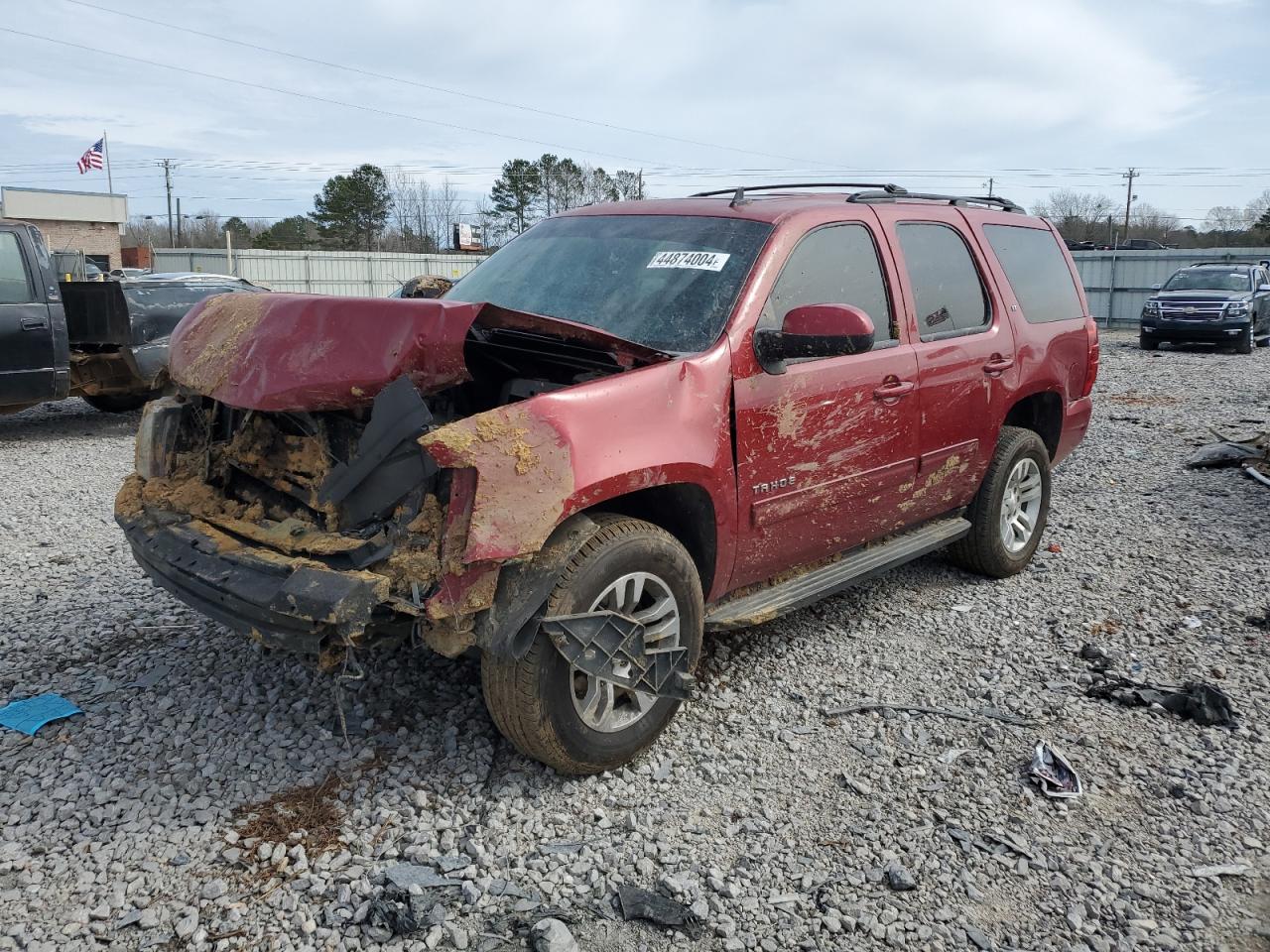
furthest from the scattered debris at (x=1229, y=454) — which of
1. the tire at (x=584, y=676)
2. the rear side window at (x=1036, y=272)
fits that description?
the tire at (x=584, y=676)

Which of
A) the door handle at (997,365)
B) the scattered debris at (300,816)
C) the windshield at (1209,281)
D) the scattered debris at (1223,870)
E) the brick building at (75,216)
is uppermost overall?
the brick building at (75,216)

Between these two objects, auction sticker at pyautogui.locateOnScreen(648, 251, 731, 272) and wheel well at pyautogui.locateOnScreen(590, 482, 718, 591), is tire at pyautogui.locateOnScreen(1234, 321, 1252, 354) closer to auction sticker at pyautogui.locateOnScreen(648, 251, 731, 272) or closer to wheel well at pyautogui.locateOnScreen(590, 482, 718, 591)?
auction sticker at pyautogui.locateOnScreen(648, 251, 731, 272)

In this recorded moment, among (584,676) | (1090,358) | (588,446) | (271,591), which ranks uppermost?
(1090,358)

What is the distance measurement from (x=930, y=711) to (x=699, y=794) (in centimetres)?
115

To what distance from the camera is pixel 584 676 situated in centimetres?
327

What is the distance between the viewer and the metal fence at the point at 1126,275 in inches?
1093

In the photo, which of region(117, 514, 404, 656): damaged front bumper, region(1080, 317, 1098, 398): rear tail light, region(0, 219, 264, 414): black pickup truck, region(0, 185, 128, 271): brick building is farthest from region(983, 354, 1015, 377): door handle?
region(0, 185, 128, 271): brick building

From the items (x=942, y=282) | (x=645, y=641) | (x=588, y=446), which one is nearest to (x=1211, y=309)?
(x=942, y=282)

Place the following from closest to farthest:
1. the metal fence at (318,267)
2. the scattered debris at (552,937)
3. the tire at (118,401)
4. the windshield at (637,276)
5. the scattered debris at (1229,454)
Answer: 1. the scattered debris at (552,937)
2. the windshield at (637,276)
3. the scattered debris at (1229,454)
4. the tire at (118,401)
5. the metal fence at (318,267)

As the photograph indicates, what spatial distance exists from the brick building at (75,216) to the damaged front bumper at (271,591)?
151 ft

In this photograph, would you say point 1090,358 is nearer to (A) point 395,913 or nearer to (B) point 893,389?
(B) point 893,389

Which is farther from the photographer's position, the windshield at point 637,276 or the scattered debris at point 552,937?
the windshield at point 637,276

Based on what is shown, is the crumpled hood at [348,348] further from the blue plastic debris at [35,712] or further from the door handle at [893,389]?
the blue plastic debris at [35,712]

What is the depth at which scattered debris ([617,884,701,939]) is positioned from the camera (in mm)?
2566
